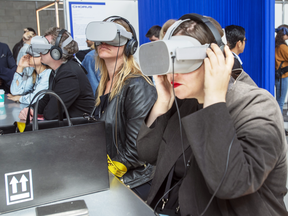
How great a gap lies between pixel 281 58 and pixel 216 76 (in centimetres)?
475

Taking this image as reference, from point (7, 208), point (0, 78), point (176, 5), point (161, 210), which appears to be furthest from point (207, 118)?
point (0, 78)

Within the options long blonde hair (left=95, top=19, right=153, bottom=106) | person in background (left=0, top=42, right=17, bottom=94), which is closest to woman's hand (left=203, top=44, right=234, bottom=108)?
long blonde hair (left=95, top=19, right=153, bottom=106)

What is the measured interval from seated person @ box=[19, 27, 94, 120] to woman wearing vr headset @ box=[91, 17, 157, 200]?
407 mm

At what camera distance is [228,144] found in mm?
768

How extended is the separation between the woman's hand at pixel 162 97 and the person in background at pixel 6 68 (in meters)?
4.25

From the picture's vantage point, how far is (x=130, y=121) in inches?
62.4

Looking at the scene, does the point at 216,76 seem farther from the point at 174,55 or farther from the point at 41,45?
the point at 41,45

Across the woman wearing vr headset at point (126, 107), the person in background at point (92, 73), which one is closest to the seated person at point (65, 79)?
the woman wearing vr headset at point (126, 107)

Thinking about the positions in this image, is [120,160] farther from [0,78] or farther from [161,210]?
[0,78]

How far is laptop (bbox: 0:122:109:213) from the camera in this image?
36.9 inches

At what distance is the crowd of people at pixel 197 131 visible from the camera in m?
0.77

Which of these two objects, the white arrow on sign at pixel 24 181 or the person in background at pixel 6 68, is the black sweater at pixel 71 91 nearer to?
the white arrow on sign at pixel 24 181

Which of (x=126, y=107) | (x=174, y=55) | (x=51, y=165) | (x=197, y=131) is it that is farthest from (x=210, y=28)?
(x=126, y=107)

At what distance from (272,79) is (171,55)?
165 centimetres
